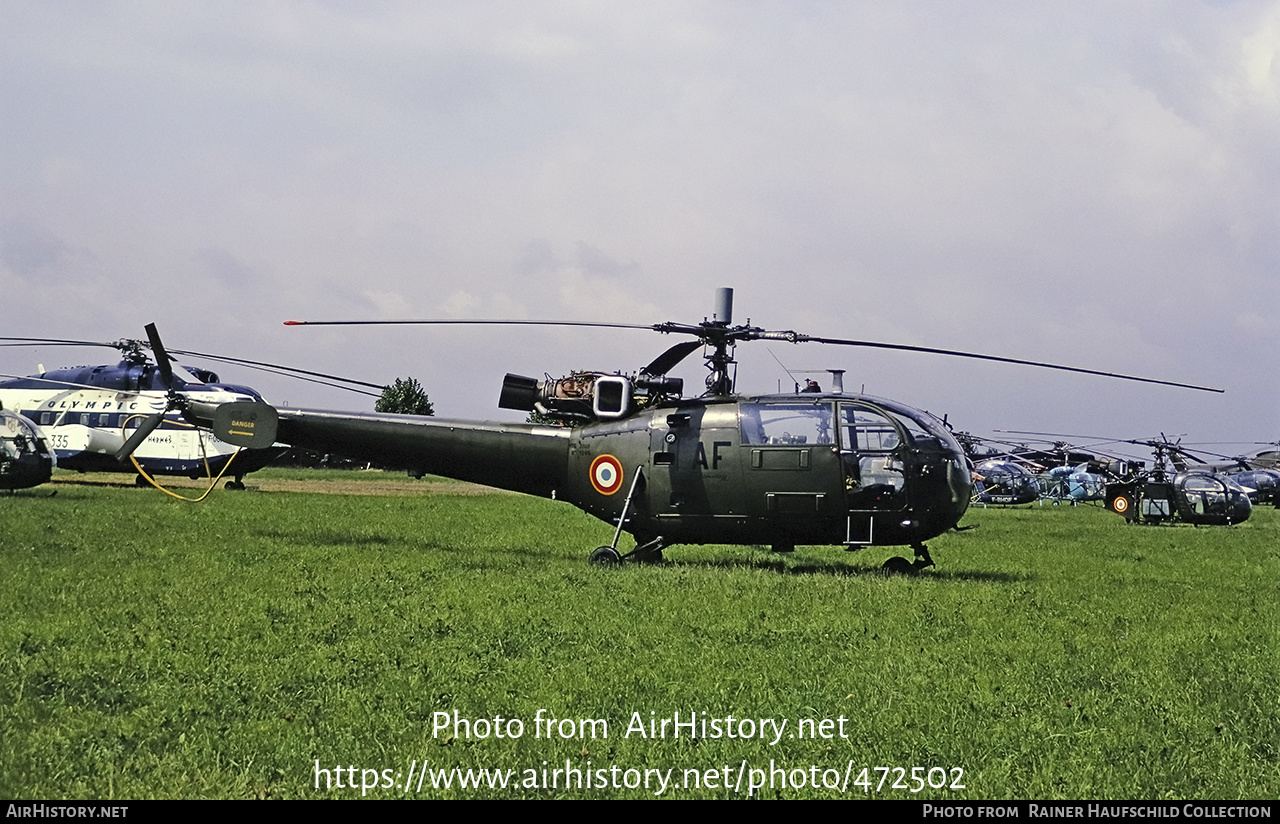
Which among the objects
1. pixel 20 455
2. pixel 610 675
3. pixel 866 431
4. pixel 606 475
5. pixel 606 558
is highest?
pixel 866 431

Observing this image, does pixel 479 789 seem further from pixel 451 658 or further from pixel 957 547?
pixel 957 547

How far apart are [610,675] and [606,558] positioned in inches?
246

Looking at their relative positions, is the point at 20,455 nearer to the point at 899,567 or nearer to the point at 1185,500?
the point at 899,567

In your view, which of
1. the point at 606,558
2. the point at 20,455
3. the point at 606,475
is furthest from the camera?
the point at 20,455

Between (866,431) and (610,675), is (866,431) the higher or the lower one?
the higher one

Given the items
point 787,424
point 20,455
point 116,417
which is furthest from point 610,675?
point 116,417

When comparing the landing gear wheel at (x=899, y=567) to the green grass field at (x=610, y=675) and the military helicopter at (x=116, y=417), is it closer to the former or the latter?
the green grass field at (x=610, y=675)

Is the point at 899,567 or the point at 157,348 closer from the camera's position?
the point at 899,567

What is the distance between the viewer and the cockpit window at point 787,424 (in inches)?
523

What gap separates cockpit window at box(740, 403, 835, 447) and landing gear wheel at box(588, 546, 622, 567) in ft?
6.67

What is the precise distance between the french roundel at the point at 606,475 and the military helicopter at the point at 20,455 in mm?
13629

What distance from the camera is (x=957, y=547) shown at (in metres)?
18.3

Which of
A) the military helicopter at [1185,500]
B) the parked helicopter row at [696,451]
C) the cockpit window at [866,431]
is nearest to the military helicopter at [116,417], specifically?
the parked helicopter row at [696,451]

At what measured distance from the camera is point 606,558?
1355cm
